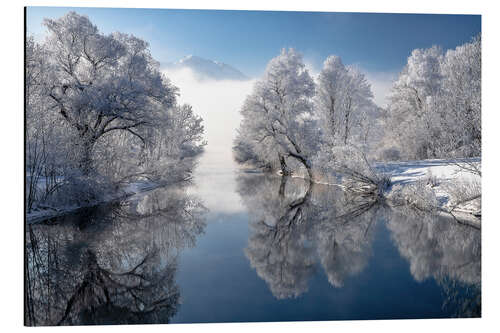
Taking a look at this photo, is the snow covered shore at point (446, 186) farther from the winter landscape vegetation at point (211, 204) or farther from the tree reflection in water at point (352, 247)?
the tree reflection in water at point (352, 247)

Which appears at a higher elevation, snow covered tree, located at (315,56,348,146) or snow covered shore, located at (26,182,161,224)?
snow covered tree, located at (315,56,348,146)

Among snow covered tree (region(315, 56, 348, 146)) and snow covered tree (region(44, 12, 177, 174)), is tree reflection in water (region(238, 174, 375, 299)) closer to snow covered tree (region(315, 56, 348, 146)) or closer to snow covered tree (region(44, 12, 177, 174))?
snow covered tree (region(44, 12, 177, 174))

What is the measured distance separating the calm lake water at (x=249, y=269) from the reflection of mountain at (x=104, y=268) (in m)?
0.02

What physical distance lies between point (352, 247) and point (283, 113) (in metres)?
14.7

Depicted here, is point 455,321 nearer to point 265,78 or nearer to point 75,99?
point 75,99

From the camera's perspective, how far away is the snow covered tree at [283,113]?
63.8 feet

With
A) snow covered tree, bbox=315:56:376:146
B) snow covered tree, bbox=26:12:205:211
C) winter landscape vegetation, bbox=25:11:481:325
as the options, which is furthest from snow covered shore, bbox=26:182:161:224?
snow covered tree, bbox=315:56:376:146

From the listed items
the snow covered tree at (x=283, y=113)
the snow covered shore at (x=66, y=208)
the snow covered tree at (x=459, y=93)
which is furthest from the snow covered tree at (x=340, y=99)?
the snow covered shore at (x=66, y=208)

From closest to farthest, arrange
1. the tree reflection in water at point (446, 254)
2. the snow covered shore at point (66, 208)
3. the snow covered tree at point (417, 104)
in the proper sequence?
the tree reflection in water at point (446, 254) < the snow covered shore at point (66, 208) < the snow covered tree at point (417, 104)

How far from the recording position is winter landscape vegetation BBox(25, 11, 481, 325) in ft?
14.6

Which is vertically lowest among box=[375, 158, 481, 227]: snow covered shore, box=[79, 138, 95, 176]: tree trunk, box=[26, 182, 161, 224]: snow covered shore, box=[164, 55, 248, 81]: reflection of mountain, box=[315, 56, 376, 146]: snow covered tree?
box=[26, 182, 161, 224]: snow covered shore

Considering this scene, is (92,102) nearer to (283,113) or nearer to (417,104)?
(283,113)

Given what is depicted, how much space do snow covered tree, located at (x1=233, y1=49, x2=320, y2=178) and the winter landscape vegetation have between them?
0.09m
